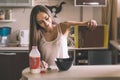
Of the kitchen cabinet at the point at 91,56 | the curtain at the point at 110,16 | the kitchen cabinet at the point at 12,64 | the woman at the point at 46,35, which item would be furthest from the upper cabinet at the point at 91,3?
the woman at the point at 46,35

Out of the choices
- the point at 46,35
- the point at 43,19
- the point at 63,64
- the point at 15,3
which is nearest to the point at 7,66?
the point at 15,3

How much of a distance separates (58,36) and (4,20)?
78.9 inches

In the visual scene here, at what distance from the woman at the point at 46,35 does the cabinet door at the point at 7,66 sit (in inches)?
63.6

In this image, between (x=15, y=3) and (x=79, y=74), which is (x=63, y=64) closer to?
(x=79, y=74)

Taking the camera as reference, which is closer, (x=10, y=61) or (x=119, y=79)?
(x=119, y=79)

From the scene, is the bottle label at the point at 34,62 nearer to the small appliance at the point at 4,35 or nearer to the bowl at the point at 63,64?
the bowl at the point at 63,64

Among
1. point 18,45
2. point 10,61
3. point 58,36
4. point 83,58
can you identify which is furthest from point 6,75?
point 58,36

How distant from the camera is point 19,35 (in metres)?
4.15

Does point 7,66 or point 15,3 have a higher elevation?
point 15,3

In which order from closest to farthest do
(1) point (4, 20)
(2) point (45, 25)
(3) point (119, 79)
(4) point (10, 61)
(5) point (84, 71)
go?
(3) point (119, 79), (5) point (84, 71), (2) point (45, 25), (4) point (10, 61), (1) point (4, 20)

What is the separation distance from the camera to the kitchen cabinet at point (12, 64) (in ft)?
12.6

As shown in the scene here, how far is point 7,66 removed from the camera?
153 inches

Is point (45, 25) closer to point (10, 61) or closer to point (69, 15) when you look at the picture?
point (10, 61)

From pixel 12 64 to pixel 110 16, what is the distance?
1681mm
